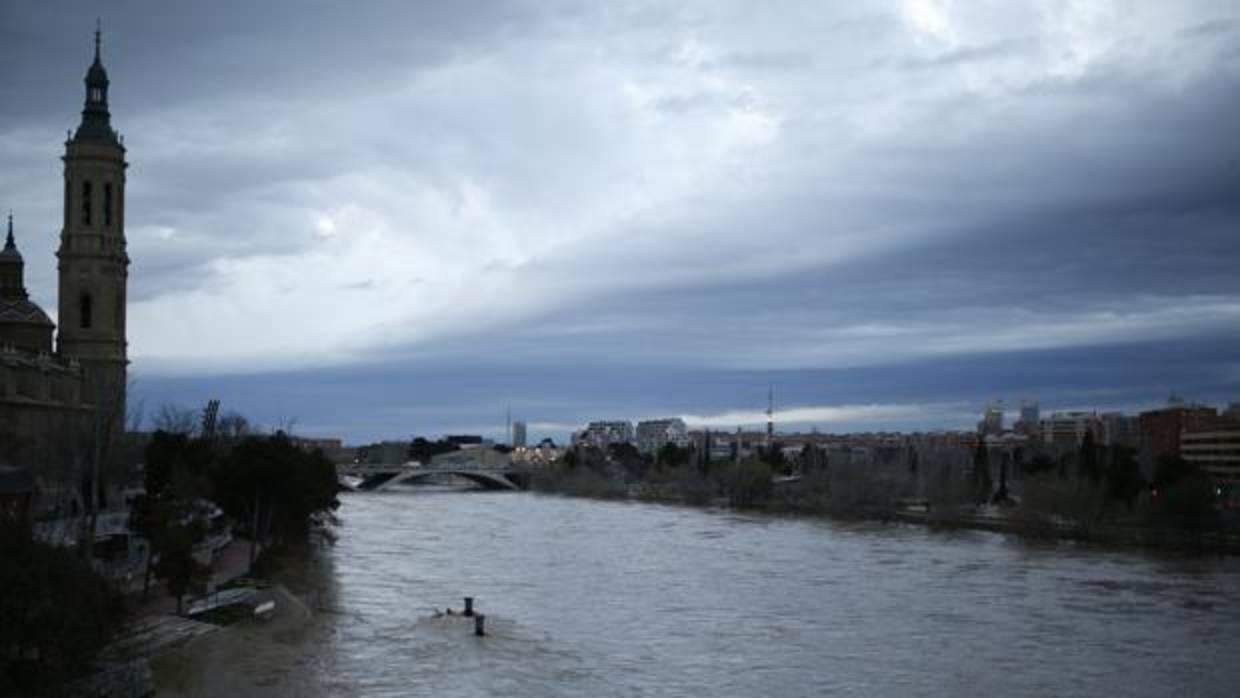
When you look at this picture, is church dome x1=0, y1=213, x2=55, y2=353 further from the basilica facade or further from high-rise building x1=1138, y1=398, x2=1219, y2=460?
high-rise building x1=1138, y1=398, x2=1219, y2=460

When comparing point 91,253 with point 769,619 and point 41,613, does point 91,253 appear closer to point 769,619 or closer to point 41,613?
point 769,619

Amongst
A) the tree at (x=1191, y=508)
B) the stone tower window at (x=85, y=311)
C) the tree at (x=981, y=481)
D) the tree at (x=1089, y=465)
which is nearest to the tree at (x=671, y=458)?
the tree at (x=981, y=481)

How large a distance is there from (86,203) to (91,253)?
1759mm

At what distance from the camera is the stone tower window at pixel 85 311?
4650 cm

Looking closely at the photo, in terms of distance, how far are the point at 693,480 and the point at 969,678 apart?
6421 centimetres

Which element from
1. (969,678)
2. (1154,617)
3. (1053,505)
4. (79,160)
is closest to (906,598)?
(1154,617)

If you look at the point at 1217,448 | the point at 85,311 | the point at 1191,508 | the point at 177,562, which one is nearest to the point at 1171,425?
the point at 1217,448

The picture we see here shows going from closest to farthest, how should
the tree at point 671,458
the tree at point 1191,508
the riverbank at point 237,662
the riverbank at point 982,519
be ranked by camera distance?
the riverbank at point 237,662 → the riverbank at point 982,519 → the tree at point 1191,508 → the tree at point 671,458

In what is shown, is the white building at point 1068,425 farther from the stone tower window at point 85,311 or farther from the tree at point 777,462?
the stone tower window at point 85,311

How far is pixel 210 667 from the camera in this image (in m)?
18.1

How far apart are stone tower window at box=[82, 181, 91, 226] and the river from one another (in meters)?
14.7

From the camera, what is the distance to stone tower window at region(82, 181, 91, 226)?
46.3m

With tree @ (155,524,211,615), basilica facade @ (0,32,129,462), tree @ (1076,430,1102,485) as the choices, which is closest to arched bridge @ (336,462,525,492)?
basilica facade @ (0,32,129,462)

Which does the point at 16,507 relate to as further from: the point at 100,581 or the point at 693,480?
the point at 693,480
